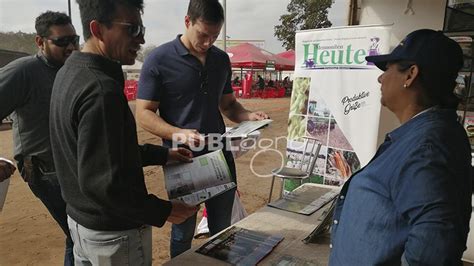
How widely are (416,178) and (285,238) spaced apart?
87 cm

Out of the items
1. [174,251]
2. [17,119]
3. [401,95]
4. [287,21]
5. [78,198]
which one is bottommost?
[174,251]

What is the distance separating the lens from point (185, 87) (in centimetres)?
192

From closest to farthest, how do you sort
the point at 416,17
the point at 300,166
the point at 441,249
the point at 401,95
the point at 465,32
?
the point at 441,249
the point at 401,95
the point at 465,32
the point at 416,17
the point at 300,166

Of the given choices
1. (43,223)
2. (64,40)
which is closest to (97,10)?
(64,40)

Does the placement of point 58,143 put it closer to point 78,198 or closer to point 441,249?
point 78,198

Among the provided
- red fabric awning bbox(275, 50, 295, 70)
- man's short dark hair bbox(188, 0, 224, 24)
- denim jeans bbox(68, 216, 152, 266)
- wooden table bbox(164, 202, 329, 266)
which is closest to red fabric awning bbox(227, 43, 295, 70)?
red fabric awning bbox(275, 50, 295, 70)

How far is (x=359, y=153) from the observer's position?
344 centimetres

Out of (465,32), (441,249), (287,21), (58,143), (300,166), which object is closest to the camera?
(441,249)

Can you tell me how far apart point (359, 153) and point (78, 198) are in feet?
9.45

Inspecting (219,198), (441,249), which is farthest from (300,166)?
(441,249)

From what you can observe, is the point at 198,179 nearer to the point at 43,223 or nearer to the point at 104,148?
the point at 104,148

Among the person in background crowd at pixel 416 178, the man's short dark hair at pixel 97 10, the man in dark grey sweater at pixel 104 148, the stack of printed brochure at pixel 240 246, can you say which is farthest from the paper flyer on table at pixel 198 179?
the man's short dark hair at pixel 97 10

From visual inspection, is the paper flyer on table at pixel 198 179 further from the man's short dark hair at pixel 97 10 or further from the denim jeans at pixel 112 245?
the man's short dark hair at pixel 97 10

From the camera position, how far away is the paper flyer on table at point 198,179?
1.36 meters
